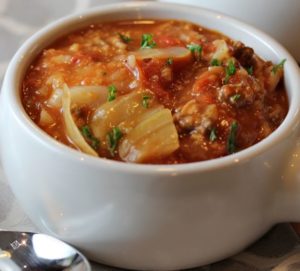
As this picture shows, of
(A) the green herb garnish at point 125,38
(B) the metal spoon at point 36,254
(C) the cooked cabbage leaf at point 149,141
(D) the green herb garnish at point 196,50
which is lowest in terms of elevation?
(B) the metal spoon at point 36,254

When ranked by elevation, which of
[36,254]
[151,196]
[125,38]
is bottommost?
[36,254]

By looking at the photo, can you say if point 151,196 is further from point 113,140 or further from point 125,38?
point 125,38

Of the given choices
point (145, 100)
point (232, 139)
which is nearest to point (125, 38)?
point (145, 100)

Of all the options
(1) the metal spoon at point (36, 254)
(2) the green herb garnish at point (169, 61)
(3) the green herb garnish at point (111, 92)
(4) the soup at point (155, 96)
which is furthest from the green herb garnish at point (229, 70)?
(1) the metal spoon at point (36, 254)

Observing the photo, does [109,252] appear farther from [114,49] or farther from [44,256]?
[114,49]

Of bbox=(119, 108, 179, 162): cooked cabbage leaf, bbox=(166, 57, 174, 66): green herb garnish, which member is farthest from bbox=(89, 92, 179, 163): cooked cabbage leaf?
bbox=(166, 57, 174, 66): green herb garnish

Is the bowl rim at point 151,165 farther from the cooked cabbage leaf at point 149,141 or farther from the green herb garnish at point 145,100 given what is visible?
the green herb garnish at point 145,100

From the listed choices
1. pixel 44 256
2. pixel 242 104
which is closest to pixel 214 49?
pixel 242 104
